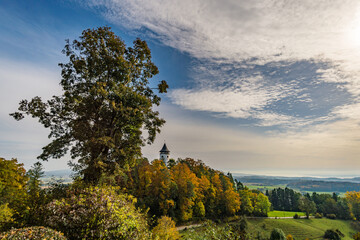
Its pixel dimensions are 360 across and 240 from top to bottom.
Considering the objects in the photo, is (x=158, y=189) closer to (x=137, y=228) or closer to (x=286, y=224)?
(x=137, y=228)

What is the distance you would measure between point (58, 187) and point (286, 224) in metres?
53.2

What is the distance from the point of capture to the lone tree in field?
1177cm

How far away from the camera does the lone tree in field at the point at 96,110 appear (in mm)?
11766

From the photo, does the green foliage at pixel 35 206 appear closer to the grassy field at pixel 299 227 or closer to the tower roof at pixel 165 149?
the grassy field at pixel 299 227

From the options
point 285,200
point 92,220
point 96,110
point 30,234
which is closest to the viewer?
point 30,234

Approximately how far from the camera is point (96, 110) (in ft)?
39.7

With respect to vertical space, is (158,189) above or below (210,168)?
below

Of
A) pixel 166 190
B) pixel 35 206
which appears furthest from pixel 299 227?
pixel 35 206

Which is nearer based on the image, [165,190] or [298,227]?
[165,190]

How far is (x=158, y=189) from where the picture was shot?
30.7 metres

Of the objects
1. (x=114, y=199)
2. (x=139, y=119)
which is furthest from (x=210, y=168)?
(x=114, y=199)

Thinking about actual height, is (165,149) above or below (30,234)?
above

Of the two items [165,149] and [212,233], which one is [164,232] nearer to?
[212,233]

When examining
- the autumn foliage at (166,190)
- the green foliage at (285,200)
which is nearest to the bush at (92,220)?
the autumn foliage at (166,190)
